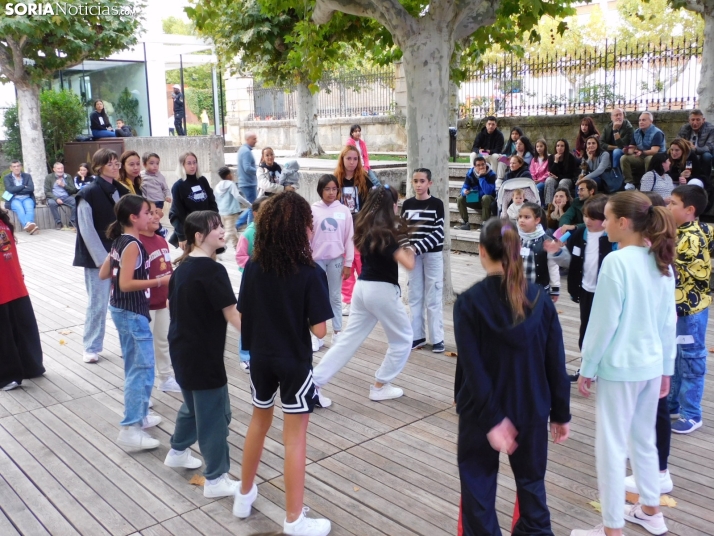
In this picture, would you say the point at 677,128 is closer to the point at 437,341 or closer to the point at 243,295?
the point at 437,341

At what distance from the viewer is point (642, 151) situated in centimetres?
1124

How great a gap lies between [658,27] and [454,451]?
36.4m

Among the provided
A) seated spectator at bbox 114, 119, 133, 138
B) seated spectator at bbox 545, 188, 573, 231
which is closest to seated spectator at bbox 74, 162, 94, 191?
seated spectator at bbox 114, 119, 133, 138

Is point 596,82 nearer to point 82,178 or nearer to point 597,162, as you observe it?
point 597,162

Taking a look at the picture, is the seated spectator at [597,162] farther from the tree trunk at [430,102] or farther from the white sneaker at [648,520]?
the white sneaker at [648,520]

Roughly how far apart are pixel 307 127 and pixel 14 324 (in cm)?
1469

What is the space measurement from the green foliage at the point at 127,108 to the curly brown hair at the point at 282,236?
19.4 metres

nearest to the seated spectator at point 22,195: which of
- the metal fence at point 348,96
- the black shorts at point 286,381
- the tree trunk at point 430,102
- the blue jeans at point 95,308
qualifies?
the metal fence at point 348,96

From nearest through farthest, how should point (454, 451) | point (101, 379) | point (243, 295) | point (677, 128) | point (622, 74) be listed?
1. point (243, 295)
2. point (454, 451)
3. point (101, 379)
4. point (677, 128)
5. point (622, 74)

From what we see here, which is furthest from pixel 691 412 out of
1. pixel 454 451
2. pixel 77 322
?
pixel 77 322

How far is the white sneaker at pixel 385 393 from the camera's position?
5.66 meters

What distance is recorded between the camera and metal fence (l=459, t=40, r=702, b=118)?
Answer: 47.0ft

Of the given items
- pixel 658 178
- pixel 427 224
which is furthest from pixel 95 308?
pixel 658 178

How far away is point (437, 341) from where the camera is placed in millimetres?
6809
